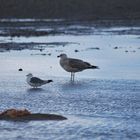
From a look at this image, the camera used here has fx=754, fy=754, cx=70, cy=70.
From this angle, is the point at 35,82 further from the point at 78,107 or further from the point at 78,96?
the point at 78,107

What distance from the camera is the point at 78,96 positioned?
45.4ft

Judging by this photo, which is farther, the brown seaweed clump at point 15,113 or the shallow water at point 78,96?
the brown seaweed clump at point 15,113

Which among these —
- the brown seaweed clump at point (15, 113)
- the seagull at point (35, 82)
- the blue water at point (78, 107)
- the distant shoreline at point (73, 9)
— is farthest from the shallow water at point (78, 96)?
the distant shoreline at point (73, 9)

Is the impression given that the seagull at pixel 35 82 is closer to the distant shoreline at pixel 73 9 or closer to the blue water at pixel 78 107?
the blue water at pixel 78 107

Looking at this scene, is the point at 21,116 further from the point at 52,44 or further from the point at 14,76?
the point at 52,44

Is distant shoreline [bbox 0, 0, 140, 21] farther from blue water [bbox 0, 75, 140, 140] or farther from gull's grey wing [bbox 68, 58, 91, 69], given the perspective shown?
blue water [bbox 0, 75, 140, 140]

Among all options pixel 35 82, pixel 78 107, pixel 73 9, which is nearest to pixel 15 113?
pixel 78 107

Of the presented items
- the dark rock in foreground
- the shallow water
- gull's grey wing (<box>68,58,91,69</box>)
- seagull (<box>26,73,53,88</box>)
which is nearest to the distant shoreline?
the shallow water

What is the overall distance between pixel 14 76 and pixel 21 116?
5.85m

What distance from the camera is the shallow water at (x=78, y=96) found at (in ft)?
33.9

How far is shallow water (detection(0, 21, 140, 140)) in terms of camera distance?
10.3 m

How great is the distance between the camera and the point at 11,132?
10.3m

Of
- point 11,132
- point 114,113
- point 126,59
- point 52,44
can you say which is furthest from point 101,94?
point 52,44

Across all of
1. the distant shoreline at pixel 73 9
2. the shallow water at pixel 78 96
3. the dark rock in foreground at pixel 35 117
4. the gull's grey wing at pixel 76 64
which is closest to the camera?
the shallow water at pixel 78 96
